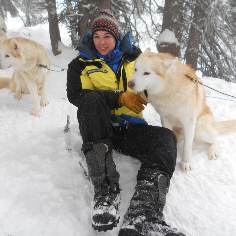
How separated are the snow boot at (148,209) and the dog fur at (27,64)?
2.42m

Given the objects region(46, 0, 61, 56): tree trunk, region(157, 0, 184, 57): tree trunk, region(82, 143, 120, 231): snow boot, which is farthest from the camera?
Answer: region(46, 0, 61, 56): tree trunk

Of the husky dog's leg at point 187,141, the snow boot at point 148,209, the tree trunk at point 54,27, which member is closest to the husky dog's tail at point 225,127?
the husky dog's leg at point 187,141

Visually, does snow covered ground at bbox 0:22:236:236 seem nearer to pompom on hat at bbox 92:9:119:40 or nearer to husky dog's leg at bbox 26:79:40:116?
husky dog's leg at bbox 26:79:40:116

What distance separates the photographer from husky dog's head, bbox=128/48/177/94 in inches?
71.8

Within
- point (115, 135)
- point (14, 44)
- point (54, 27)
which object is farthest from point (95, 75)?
point (54, 27)

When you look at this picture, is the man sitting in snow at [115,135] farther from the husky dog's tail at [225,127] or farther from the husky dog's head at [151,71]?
the husky dog's tail at [225,127]

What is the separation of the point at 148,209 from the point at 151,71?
1.21 metres

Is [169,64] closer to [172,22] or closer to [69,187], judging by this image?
[69,187]

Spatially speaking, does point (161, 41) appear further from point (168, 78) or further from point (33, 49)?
point (168, 78)

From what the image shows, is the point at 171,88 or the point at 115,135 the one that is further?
the point at 115,135

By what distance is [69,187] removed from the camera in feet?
5.63

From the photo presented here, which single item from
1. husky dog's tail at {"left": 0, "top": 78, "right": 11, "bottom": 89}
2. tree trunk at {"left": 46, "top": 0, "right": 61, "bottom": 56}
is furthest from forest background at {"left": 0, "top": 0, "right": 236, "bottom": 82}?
husky dog's tail at {"left": 0, "top": 78, "right": 11, "bottom": 89}

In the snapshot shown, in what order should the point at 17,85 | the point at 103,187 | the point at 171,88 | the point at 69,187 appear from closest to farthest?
the point at 103,187, the point at 69,187, the point at 171,88, the point at 17,85

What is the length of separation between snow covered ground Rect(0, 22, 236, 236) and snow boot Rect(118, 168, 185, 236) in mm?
223
